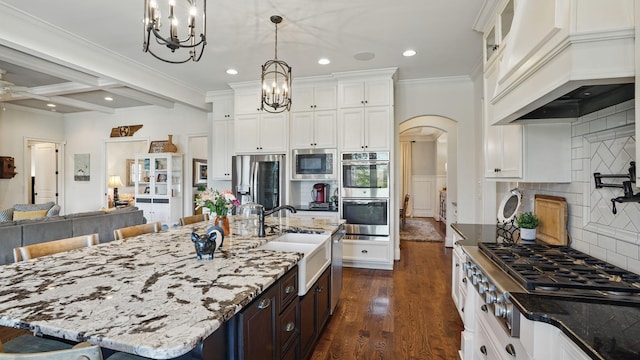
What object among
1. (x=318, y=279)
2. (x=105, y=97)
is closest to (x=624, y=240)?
(x=318, y=279)

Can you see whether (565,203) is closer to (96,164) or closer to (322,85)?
(322,85)

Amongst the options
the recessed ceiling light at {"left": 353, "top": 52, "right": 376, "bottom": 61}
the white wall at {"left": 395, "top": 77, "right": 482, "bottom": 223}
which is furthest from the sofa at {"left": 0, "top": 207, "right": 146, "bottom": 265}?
the white wall at {"left": 395, "top": 77, "right": 482, "bottom": 223}

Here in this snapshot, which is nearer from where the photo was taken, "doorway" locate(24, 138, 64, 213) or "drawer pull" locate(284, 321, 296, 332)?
"drawer pull" locate(284, 321, 296, 332)

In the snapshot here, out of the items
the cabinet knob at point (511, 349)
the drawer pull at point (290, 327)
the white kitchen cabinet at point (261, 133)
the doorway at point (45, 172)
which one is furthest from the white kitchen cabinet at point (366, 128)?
the doorway at point (45, 172)

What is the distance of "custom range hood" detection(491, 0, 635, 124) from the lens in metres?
1.09

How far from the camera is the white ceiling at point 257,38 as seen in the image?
2.79 m

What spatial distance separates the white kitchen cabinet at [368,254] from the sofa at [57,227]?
128 inches

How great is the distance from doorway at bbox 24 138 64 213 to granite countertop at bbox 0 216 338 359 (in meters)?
7.46

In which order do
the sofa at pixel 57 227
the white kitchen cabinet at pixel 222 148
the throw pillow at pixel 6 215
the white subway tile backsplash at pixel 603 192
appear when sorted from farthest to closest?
the white kitchen cabinet at pixel 222 148 < the throw pillow at pixel 6 215 < the sofa at pixel 57 227 < the white subway tile backsplash at pixel 603 192

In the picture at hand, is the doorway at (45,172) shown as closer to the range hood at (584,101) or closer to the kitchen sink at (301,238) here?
the kitchen sink at (301,238)

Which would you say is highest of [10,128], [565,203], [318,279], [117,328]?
[10,128]

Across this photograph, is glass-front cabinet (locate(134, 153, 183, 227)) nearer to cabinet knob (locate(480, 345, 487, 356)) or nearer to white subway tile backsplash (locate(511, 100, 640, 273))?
cabinet knob (locate(480, 345, 487, 356))

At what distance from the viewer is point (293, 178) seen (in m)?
4.75

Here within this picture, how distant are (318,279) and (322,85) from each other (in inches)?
129
